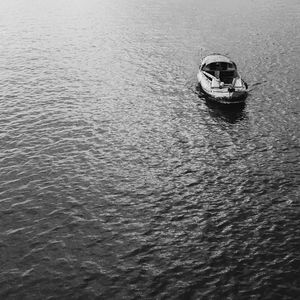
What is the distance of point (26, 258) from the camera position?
24.4m

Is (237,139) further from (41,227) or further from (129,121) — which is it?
(41,227)

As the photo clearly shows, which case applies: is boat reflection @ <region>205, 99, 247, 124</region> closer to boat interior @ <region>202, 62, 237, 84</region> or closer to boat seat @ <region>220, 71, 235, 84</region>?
boat seat @ <region>220, 71, 235, 84</region>

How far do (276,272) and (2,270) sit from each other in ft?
55.4

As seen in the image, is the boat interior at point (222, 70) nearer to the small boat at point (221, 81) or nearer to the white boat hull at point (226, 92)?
the small boat at point (221, 81)

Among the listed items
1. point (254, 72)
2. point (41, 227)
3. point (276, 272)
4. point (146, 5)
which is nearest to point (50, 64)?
point (254, 72)

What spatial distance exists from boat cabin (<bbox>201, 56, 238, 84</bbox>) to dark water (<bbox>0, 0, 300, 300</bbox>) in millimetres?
3649

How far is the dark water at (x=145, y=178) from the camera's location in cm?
2316

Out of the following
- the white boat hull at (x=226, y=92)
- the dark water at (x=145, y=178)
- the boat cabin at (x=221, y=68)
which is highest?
the boat cabin at (x=221, y=68)

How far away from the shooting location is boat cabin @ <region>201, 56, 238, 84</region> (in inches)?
2021

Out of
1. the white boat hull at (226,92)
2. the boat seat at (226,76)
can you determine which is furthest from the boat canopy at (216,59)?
the white boat hull at (226,92)

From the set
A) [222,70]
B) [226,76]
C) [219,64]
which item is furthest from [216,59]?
[226,76]

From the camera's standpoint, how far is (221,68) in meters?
52.0

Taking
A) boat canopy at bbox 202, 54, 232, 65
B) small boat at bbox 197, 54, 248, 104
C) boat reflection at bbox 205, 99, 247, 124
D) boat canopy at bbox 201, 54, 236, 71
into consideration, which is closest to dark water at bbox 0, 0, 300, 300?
boat reflection at bbox 205, 99, 247, 124

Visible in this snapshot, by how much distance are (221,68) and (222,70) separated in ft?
1.31
